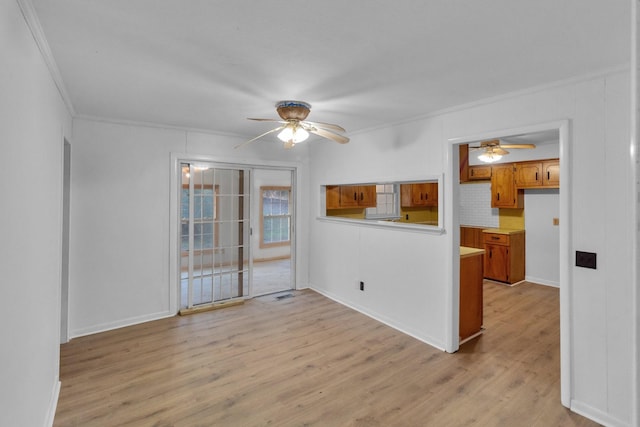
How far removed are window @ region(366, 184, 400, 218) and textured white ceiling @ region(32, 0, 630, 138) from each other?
3.66 m

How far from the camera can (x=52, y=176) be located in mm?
2232

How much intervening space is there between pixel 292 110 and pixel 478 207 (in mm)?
5179

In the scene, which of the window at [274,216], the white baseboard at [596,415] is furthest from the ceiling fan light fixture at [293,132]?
the window at [274,216]

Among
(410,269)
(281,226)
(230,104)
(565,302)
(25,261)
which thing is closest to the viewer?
(25,261)

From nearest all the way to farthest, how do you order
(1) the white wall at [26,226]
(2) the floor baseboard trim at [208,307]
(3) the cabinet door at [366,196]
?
1. (1) the white wall at [26,226]
2. (2) the floor baseboard trim at [208,307]
3. (3) the cabinet door at [366,196]

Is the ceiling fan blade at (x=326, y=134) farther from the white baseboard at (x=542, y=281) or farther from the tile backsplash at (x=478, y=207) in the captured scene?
the white baseboard at (x=542, y=281)

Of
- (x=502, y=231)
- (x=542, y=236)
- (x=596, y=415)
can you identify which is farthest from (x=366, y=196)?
(x=596, y=415)

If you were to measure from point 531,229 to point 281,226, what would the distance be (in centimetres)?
537

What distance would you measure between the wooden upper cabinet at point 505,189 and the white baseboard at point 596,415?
415 cm

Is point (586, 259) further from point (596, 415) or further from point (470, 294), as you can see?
point (470, 294)

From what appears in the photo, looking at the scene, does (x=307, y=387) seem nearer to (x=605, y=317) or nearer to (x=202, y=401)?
(x=202, y=401)

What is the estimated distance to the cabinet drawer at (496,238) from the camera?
18.3 feet

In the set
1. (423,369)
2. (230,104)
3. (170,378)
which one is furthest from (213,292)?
(423,369)

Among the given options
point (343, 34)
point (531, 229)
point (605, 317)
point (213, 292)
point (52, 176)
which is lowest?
point (213, 292)
